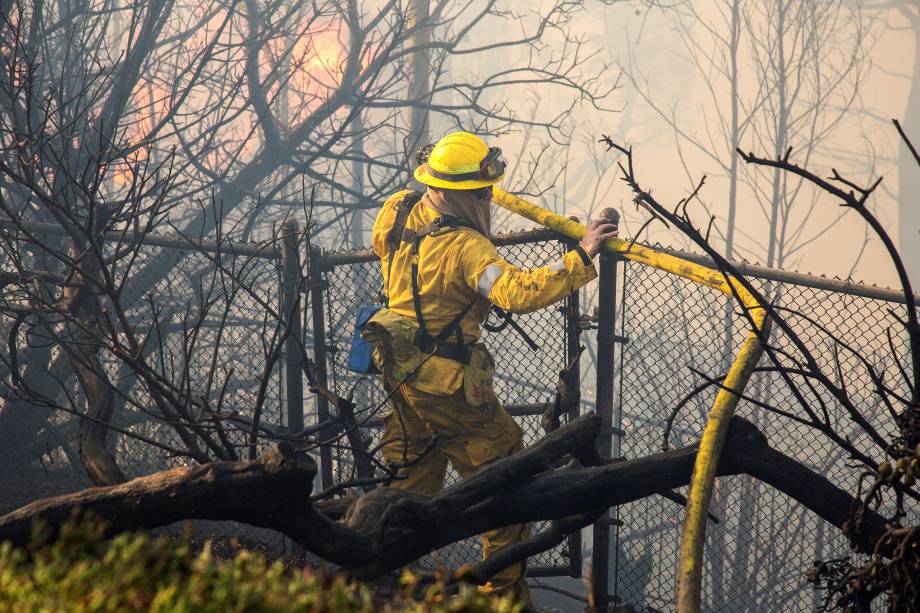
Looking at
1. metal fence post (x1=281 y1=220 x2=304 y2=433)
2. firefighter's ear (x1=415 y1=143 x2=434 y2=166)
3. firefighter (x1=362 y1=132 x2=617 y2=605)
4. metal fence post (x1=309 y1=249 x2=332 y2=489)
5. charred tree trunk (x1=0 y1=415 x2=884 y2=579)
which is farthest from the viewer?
metal fence post (x1=309 y1=249 x2=332 y2=489)

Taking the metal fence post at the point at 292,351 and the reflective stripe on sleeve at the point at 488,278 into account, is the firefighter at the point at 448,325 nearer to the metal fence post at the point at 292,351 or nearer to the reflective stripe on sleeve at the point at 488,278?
the reflective stripe on sleeve at the point at 488,278

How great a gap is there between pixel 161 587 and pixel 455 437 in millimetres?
3318

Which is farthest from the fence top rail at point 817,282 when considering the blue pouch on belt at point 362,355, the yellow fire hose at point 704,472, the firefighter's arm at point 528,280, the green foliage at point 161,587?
Answer: the green foliage at point 161,587

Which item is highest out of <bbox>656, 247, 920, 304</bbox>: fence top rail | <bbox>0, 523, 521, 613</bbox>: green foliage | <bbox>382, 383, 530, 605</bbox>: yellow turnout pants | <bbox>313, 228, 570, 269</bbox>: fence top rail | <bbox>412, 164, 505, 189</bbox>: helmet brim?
<bbox>412, 164, 505, 189</bbox>: helmet brim

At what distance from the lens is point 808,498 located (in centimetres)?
331

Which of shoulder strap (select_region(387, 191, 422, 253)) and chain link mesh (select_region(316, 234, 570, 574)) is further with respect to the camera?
chain link mesh (select_region(316, 234, 570, 574))

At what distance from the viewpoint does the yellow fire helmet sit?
465cm

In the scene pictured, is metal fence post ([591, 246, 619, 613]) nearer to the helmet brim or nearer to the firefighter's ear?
the helmet brim

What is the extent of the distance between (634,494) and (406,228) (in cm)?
203

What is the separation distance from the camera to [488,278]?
4.37 m

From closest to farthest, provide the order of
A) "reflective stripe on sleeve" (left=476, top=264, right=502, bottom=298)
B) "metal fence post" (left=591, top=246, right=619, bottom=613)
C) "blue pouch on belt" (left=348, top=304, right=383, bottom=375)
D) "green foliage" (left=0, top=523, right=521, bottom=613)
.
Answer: "green foliage" (left=0, top=523, right=521, bottom=613) < "reflective stripe on sleeve" (left=476, top=264, right=502, bottom=298) < "metal fence post" (left=591, top=246, right=619, bottom=613) < "blue pouch on belt" (left=348, top=304, right=383, bottom=375)

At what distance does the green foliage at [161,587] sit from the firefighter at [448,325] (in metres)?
2.92

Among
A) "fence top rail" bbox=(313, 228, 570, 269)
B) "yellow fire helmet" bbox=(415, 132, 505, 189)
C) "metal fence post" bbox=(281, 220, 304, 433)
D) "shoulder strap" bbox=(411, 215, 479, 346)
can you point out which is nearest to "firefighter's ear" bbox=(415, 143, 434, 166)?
"yellow fire helmet" bbox=(415, 132, 505, 189)

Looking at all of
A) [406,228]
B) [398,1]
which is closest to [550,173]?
[398,1]
